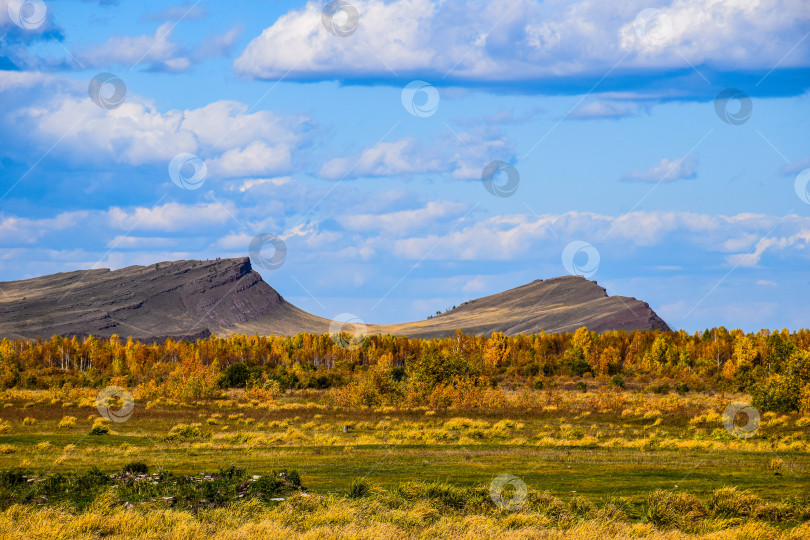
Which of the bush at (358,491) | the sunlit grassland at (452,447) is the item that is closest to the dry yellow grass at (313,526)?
the bush at (358,491)

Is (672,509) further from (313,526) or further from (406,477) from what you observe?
(406,477)

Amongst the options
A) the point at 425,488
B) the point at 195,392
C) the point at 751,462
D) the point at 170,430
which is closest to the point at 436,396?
the point at 170,430

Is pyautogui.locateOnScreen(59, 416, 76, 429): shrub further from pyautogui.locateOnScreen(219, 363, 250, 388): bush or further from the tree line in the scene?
pyautogui.locateOnScreen(219, 363, 250, 388): bush

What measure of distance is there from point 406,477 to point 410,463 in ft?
15.8

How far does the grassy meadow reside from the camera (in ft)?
70.3

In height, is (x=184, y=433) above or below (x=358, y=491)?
above

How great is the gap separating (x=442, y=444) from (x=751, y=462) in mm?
16139

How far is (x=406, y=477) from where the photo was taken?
31078mm

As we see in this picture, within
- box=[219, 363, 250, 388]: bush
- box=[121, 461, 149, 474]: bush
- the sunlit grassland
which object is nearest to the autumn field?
box=[121, 461, 149, 474]: bush

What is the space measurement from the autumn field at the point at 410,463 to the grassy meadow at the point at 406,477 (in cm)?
10

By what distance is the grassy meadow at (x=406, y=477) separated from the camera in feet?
70.3

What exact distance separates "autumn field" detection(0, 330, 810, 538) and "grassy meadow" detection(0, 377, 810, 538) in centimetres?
10

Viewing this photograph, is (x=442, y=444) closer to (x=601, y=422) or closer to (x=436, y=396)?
(x=601, y=422)

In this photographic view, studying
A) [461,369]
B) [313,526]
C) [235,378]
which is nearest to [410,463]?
[313,526]
